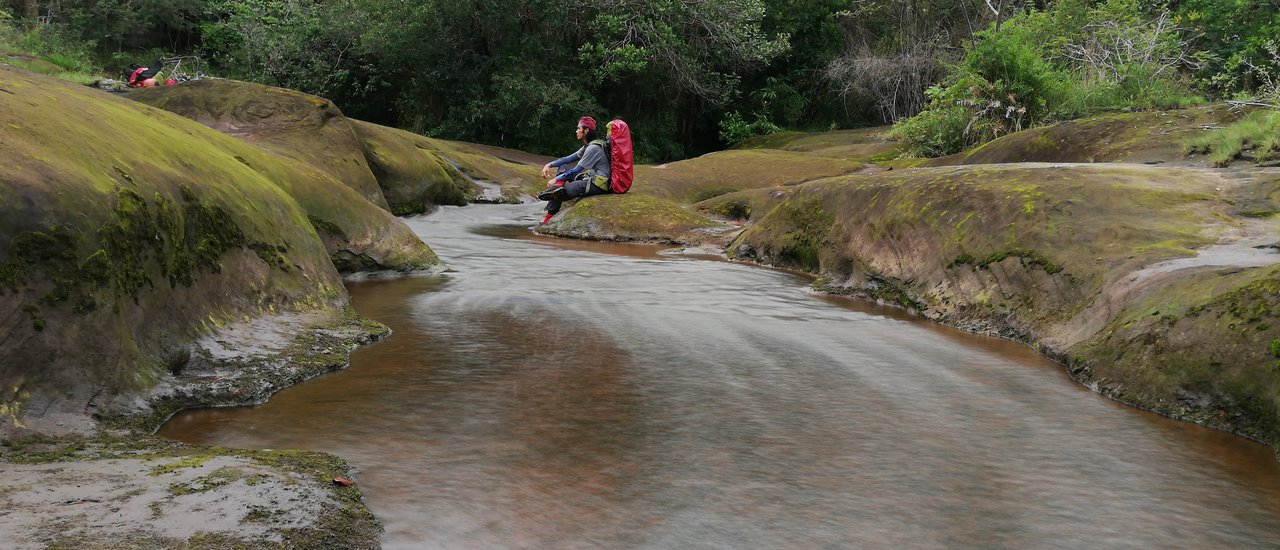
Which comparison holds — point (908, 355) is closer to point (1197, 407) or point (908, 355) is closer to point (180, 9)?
point (1197, 407)

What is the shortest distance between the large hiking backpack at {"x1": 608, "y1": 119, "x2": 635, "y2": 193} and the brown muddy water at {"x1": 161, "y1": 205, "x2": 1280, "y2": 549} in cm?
750

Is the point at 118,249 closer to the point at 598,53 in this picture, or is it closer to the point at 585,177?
the point at 585,177

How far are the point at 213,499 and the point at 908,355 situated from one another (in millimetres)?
3787

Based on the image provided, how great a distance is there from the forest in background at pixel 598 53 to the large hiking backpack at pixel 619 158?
976 cm

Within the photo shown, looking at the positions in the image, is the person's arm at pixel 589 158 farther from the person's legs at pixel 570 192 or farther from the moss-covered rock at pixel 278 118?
the moss-covered rock at pixel 278 118

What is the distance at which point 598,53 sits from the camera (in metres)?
24.3

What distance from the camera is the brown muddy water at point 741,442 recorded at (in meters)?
2.88

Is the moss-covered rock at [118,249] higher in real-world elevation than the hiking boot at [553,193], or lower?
lower

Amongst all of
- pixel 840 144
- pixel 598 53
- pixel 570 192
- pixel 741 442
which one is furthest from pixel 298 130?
pixel 598 53

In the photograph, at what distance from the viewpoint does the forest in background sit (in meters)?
24.0

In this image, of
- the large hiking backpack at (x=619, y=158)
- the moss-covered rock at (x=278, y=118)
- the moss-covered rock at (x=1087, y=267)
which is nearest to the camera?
the moss-covered rock at (x=1087, y=267)

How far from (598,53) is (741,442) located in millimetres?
21683

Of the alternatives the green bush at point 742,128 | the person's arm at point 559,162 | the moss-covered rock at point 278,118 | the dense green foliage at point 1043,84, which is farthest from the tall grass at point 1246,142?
the green bush at point 742,128

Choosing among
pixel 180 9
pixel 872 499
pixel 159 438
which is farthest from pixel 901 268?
pixel 180 9
